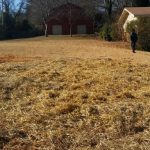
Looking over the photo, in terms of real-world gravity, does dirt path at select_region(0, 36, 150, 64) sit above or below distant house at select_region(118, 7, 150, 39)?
below

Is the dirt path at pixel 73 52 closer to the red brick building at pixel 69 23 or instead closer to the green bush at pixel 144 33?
the green bush at pixel 144 33

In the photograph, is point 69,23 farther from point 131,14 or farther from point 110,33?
point 131,14

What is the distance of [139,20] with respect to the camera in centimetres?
4234

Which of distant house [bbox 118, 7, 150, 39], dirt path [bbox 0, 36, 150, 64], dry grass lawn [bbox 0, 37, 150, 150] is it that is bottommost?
dirt path [bbox 0, 36, 150, 64]

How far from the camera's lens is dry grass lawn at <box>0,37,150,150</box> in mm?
9431

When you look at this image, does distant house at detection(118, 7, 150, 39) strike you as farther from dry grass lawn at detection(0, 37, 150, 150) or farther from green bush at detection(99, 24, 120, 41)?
dry grass lawn at detection(0, 37, 150, 150)

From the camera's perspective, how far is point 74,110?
11.7m

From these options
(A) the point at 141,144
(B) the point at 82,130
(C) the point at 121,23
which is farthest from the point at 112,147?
(C) the point at 121,23

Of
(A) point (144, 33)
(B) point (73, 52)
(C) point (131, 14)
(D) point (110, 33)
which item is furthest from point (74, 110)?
(D) point (110, 33)

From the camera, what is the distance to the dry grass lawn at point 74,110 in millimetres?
9431

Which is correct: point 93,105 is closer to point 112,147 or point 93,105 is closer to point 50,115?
point 50,115

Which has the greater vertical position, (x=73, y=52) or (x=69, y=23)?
(x=69, y=23)

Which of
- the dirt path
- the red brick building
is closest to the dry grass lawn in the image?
the dirt path

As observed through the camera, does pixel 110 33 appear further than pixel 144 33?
Yes
